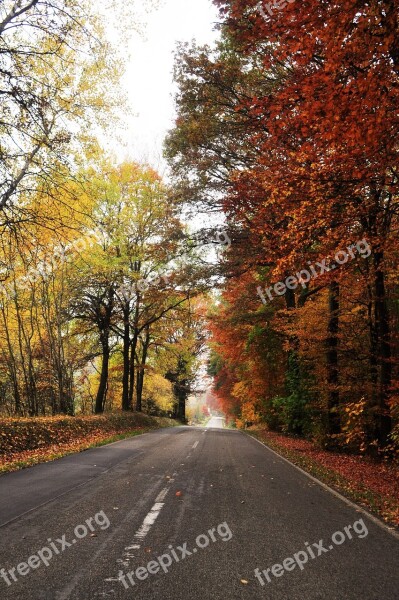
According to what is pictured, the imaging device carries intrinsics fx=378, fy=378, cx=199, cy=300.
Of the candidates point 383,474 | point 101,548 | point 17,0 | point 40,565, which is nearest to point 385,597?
point 101,548

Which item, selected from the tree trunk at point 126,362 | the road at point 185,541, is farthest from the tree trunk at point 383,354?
the tree trunk at point 126,362

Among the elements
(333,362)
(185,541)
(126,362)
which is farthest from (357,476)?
(126,362)

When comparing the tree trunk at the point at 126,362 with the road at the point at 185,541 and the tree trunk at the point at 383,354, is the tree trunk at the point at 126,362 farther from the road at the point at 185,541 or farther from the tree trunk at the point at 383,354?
the road at the point at 185,541

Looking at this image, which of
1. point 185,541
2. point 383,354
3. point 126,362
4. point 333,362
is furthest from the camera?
point 126,362

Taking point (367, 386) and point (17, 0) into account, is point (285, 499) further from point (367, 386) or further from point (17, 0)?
point (17, 0)

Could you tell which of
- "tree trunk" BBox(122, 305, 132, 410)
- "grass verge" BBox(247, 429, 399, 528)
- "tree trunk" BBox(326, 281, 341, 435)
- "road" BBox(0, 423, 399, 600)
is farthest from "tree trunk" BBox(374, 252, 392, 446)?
"tree trunk" BBox(122, 305, 132, 410)

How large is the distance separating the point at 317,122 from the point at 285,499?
6922 millimetres

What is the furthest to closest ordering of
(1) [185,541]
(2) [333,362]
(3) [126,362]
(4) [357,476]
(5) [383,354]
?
(3) [126,362] < (2) [333,362] < (5) [383,354] < (4) [357,476] < (1) [185,541]

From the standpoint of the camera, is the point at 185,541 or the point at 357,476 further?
the point at 357,476

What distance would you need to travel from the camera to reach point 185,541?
4359mm

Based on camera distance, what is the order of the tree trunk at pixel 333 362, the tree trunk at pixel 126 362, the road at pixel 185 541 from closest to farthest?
the road at pixel 185 541 → the tree trunk at pixel 333 362 → the tree trunk at pixel 126 362

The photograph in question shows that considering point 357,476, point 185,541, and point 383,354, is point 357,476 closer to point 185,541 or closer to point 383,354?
point 383,354

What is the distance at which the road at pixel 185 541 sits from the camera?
3.39m

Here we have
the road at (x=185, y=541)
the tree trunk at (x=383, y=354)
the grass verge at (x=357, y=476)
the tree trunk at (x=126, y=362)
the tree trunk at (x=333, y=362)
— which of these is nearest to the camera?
the road at (x=185, y=541)
